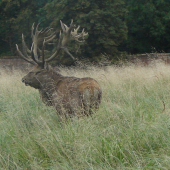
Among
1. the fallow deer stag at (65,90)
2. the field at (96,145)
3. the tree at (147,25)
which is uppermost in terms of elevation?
the tree at (147,25)

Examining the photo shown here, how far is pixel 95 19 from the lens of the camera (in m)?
17.2

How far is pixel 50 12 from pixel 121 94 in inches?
482

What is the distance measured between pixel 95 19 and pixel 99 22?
0.33 meters

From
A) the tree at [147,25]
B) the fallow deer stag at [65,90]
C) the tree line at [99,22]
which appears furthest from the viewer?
the tree at [147,25]

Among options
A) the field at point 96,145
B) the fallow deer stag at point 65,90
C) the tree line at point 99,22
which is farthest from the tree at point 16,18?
the field at point 96,145

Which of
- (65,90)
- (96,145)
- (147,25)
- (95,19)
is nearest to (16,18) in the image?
(95,19)

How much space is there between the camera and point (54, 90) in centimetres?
646

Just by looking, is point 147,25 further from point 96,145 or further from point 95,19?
point 96,145

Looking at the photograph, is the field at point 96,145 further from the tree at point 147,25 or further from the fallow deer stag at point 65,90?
the tree at point 147,25

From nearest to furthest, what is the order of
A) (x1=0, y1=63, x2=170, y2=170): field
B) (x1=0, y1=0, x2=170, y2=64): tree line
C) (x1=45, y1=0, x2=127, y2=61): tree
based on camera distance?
(x1=0, y1=63, x2=170, y2=170): field → (x1=45, y1=0, x2=127, y2=61): tree → (x1=0, y1=0, x2=170, y2=64): tree line

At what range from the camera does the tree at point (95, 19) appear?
679 inches

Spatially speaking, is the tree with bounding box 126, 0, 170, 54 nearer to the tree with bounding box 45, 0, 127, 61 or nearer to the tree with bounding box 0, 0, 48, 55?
A: the tree with bounding box 45, 0, 127, 61

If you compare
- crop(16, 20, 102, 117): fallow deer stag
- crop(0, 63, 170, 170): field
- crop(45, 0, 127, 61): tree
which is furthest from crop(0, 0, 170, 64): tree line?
crop(0, 63, 170, 170): field

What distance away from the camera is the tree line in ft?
57.1
